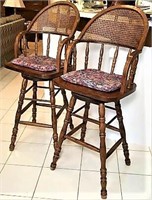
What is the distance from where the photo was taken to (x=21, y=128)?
2.78 metres

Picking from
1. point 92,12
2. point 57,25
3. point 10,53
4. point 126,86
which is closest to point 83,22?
point 92,12

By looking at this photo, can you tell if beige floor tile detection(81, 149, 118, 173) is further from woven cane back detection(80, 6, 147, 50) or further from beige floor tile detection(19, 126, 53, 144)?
woven cane back detection(80, 6, 147, 50)

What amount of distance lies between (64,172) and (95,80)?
2.34 ft

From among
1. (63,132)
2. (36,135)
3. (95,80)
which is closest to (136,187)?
(63,132)

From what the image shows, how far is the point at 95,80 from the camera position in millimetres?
1881

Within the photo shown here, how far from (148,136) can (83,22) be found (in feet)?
3.64

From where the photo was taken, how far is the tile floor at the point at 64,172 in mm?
1928

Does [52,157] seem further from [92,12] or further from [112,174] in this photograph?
[92,12]

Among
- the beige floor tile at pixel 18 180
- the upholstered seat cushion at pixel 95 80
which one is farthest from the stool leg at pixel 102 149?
the beige floor tile at pixel 18 180

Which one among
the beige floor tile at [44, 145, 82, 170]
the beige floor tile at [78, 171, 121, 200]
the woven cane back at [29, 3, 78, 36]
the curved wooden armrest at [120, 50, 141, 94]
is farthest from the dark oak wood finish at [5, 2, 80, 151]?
the curved wooden armrest at [120, 50, 141, 94]

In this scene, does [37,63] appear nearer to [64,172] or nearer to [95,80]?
[95,80]

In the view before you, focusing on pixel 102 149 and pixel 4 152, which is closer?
pixel 102 149

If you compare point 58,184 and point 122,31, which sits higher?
point 122,31

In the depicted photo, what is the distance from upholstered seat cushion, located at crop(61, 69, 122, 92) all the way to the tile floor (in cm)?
67
